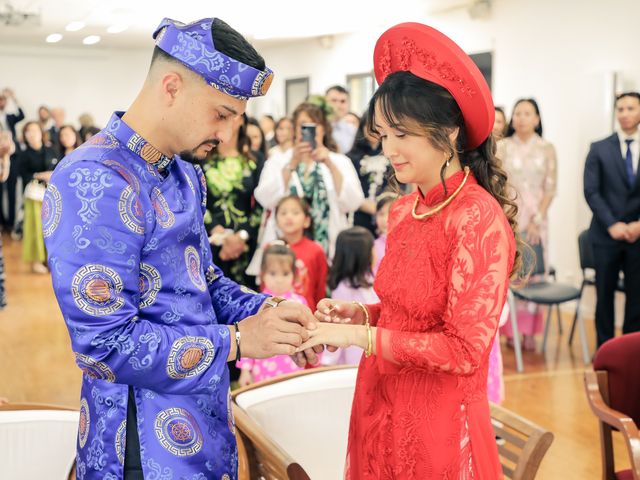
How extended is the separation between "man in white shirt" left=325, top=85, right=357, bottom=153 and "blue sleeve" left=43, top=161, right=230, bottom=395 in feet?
18.3

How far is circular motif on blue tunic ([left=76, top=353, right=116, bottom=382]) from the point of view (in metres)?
1.38

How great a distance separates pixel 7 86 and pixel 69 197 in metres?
16.4

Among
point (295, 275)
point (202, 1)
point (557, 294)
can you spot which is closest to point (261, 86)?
point (295, 275)

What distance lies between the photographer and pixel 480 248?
160cm

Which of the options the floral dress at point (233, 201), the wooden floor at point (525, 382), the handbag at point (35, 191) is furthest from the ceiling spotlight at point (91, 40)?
the floral dress at point (233, 201)

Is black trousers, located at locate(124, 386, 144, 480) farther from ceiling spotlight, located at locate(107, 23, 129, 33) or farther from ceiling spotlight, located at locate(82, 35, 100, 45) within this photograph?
ceiling spotlight, located at locate(82, 35, 100, 45)

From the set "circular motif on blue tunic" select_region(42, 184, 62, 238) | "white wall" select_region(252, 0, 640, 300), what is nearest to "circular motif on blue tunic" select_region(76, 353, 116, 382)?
"circular motif on blue tunic" select_region(42, 184, 62, 238)

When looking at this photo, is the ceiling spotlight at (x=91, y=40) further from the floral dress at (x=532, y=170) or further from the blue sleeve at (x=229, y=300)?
the blue sleeve at (x=229, y=300)

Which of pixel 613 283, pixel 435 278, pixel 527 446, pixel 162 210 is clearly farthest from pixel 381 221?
pixel 162 210

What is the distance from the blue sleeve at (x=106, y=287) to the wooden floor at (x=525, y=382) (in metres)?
2.60

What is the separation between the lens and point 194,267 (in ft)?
5.19

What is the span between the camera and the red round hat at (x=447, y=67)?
5.27ft

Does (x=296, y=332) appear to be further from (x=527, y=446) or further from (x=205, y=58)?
(x=527, y=446)

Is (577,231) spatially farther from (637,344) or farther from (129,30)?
(129,30)
